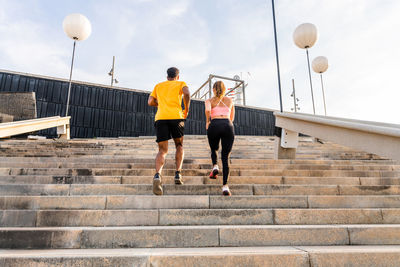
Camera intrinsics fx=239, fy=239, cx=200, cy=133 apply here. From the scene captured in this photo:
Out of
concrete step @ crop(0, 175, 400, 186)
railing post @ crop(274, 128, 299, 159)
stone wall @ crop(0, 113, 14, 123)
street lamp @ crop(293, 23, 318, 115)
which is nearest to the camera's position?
concrete step @ crop(0, 175, 400, 186)

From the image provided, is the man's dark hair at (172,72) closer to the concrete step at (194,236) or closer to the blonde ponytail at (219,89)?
the blonde ponytail at (219,89)

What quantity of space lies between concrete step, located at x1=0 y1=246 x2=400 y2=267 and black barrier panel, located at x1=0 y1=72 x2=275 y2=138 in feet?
41.7

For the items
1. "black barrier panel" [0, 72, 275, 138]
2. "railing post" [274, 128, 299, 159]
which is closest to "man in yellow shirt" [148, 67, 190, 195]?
"railing post" [274, 128, 299, 159]

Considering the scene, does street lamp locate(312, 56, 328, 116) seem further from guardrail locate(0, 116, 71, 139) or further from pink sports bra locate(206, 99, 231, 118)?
guardrail locate(0, 116, 71, 139)

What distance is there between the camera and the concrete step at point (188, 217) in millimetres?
2416

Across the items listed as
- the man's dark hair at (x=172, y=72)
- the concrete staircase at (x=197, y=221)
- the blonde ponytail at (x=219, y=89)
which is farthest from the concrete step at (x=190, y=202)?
the man's dark hair at (x=172, y=72)

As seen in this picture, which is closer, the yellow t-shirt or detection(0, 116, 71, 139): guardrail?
the yellow t-shirt

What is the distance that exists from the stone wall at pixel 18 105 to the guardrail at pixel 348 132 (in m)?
7.92

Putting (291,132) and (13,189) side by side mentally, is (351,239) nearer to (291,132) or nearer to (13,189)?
(291,132)

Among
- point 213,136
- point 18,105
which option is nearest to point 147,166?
point 213,136

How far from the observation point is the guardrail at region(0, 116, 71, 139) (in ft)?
20.9

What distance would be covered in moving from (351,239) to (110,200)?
8.30 ft

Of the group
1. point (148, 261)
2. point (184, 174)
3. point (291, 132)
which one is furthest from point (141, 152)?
point (148, 261)

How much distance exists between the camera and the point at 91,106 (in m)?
13.6
